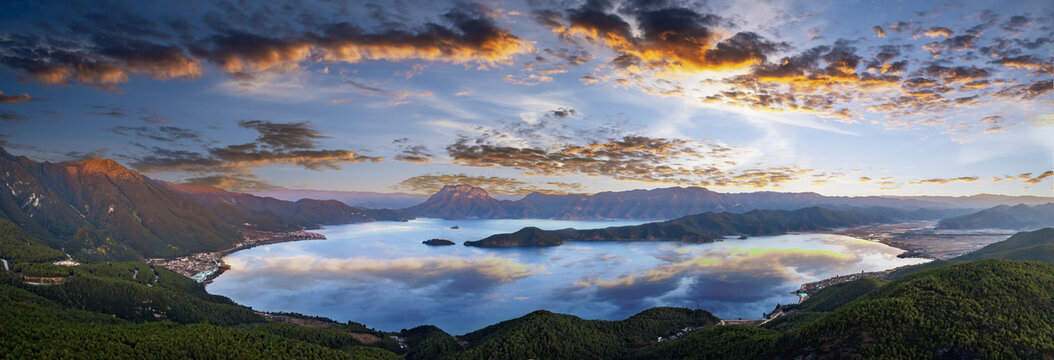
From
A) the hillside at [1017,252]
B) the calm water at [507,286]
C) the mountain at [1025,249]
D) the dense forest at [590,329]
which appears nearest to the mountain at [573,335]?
the dense forest at [590,329]

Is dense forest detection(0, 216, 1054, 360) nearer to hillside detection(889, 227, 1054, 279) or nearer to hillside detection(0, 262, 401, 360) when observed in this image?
hillside detection(0, 262, 401, 360)

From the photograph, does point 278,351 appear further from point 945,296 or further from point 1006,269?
point 1006,269

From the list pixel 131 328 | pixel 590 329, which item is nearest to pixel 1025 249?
pixel 590 329

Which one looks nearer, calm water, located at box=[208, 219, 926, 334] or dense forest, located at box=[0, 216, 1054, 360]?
dense forest, located at box=[0, 216, 1054, 360]

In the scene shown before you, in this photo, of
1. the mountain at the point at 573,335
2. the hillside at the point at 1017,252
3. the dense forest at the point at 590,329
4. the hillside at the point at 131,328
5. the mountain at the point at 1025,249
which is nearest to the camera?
the dense forest at the point at 590,329

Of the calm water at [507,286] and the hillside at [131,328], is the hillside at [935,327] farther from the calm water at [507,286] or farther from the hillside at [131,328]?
the hillside at [131,328]

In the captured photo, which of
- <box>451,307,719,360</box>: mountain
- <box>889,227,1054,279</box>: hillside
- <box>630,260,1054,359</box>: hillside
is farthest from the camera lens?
<box>889,227,1054,279</box>: hillside

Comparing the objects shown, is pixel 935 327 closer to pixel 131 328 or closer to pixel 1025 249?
pixel 131 328

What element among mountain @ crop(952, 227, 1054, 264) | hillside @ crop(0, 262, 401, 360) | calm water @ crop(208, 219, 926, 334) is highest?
mountain @ crop(952, 227, 1054, 264)

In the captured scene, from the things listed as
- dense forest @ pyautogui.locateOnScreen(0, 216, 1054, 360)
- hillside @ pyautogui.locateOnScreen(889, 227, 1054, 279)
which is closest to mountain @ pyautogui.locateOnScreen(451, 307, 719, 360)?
dense forest @ pyautogui.locateOnScreen(0, 216, 1054, 360)
